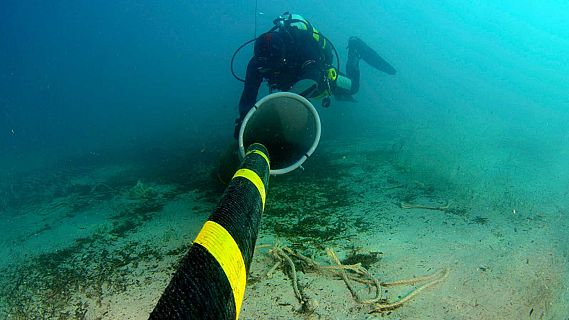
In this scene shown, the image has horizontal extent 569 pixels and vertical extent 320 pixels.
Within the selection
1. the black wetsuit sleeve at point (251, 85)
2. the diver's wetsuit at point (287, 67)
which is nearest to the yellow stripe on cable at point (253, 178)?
the diver's wetsuit at point (287, 67)

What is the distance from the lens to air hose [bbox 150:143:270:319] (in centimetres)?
107

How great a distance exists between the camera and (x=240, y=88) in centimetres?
2659

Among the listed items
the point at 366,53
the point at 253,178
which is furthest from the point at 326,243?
the point at 366,53

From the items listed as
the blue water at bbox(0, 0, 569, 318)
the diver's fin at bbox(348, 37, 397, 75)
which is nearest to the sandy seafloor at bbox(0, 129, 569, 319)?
the blue water at bbox(0, 0, 569, 318)

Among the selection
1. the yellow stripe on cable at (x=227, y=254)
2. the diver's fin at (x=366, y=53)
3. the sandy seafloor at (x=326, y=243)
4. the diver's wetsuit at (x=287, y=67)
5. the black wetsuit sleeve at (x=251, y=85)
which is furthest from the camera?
the diver's fin at (x=366, y=53)

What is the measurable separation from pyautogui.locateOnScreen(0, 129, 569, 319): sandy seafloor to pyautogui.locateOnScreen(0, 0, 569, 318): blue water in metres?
0.42

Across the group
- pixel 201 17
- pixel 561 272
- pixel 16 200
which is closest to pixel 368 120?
pixel 561 272

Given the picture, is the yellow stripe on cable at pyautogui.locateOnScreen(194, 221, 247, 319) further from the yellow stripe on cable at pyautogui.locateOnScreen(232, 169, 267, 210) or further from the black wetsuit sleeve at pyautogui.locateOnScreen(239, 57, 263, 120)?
the black wetsuit sleeve at pyautogui.locateOnScreen(239, 57, 263, 120)

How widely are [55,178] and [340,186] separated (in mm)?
7274

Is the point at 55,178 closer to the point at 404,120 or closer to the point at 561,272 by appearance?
the point at 561,272

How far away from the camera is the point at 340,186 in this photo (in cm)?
469

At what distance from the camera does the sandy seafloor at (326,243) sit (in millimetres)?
2152

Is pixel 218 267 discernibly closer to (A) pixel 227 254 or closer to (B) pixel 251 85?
(A) pixel 227 254

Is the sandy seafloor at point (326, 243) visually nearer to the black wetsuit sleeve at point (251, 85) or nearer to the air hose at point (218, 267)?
the air hose at point (218, 267)
